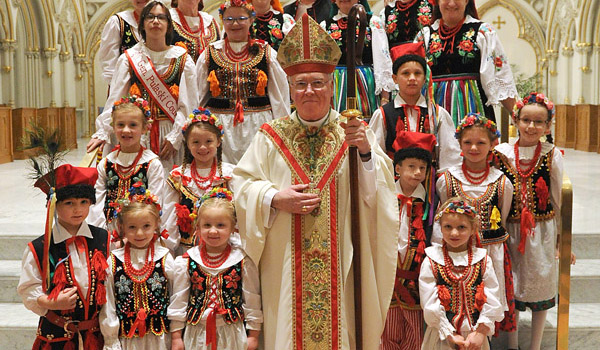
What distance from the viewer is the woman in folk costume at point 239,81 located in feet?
14.6

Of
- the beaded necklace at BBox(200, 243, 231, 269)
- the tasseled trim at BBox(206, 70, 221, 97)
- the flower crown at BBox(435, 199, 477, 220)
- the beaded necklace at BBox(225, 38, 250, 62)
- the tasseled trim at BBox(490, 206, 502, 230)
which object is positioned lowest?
the beaded necklace at BBox(200, 243, 231, 269)

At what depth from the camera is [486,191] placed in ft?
12.7

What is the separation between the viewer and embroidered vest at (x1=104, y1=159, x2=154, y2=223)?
4.09 m

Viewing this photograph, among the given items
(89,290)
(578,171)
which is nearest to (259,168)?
(89,290)

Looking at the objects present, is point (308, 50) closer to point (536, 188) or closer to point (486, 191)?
point (486, 191)

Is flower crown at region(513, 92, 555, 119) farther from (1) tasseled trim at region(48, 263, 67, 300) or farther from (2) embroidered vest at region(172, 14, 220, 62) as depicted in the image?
(1) tasseled trim at region(48, 263, 67, 300)

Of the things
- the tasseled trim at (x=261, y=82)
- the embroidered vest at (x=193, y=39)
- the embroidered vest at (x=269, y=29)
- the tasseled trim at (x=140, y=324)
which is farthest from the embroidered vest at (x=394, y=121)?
the tasseled trim at (x=140, y=324)

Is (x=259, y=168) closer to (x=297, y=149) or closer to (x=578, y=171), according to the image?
(x=297, y=149)

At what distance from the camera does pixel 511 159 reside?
4.08 metres

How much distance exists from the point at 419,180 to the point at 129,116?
1814 millimetres

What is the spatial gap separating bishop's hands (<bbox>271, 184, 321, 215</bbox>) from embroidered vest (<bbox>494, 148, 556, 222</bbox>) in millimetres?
1531

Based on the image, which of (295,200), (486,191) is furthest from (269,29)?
(295,200)

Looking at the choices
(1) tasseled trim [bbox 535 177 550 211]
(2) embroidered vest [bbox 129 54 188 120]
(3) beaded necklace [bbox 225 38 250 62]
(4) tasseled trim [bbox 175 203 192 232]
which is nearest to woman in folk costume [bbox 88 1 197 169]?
(2) embroidered vest [bbox 129 54 188 120]

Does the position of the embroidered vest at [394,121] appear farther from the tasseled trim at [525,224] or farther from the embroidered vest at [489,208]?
the tasseled trim at [525,224]
